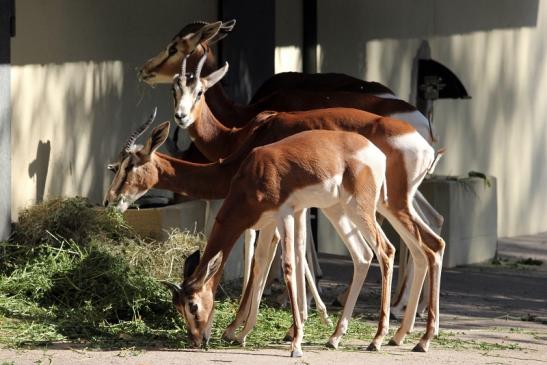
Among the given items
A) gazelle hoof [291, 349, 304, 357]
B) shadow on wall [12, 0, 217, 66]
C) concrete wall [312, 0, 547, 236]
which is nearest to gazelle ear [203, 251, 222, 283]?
gazelle hoof [291, 349, 304, 357]

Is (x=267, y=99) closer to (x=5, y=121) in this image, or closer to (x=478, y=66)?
(x=5, y=121)

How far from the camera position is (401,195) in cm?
924

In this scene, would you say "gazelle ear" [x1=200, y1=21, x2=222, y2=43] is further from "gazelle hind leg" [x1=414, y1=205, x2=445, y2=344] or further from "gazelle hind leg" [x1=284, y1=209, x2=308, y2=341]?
"gazelle hind leg" [x1=414, y1=205, x2=445, y2=344]

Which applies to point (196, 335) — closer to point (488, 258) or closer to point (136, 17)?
point (136, 17)

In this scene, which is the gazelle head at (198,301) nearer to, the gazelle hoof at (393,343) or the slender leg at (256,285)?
the slender leg at (256,285)

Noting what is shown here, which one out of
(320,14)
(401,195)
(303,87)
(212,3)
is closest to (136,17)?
(212,3)

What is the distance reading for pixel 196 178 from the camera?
31.0 ft

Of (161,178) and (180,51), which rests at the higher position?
(180,51)

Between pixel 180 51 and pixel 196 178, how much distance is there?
1683mm

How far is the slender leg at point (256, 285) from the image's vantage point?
882 cm

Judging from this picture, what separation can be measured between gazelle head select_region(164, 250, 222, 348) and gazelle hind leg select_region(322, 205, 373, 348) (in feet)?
2.67

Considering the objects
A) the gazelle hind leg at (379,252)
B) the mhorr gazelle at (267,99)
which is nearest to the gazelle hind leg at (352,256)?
the gazelle hind leg at (379,252)

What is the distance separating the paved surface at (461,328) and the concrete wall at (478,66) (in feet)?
5.45

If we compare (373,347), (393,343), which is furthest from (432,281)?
(373,347)
